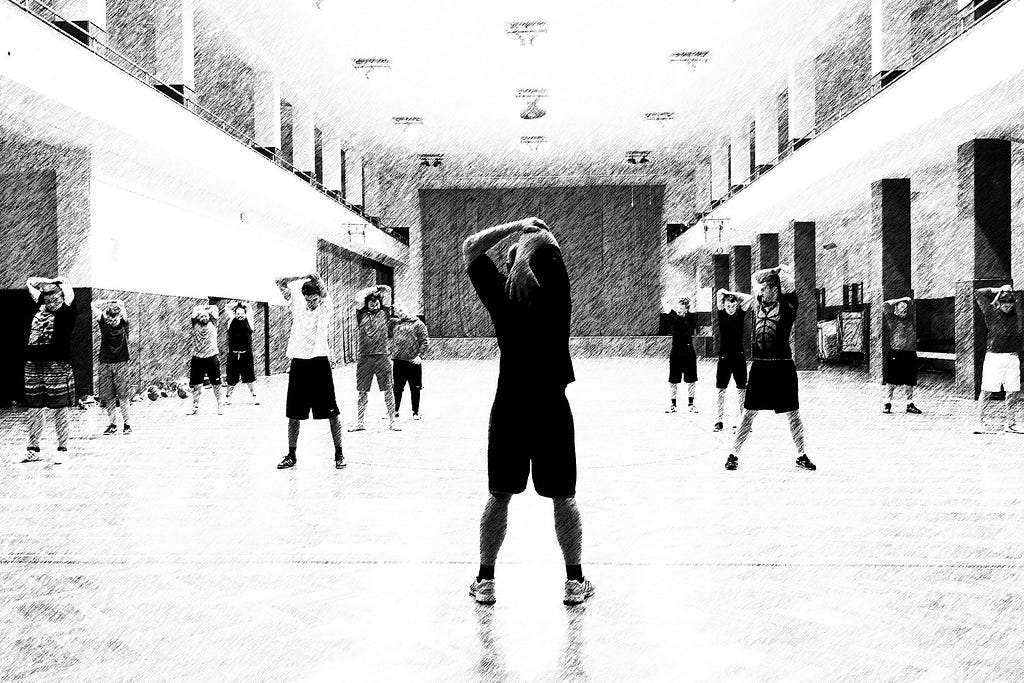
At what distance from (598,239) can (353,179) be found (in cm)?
1105

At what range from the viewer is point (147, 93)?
13.2m

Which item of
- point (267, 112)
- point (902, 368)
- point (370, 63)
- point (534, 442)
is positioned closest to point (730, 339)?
point (902, 368)

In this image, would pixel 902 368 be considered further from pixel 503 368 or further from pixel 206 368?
pixel 206 368

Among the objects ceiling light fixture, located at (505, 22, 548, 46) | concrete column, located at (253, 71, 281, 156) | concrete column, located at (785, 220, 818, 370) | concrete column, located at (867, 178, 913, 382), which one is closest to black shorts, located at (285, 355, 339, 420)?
ceiling light fixture, located at (505, 22, 548, 46)

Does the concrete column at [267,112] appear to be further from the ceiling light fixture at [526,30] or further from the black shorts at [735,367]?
the black shorts at [735,367]

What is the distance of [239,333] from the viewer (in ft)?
46.5

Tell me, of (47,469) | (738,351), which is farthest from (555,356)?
(738,351)

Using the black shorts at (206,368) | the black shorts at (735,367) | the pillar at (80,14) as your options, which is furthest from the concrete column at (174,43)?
the black shorts at (735,367)

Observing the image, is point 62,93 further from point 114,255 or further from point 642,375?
point 642,375

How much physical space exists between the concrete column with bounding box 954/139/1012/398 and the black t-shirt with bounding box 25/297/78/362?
13540 mm

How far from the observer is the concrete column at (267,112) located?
20.6 m

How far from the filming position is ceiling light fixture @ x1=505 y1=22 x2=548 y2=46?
17.4m

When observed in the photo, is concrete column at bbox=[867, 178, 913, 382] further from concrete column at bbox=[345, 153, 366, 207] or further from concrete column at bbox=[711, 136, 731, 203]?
concrete column at bbox=[345, 153, 366, 207]

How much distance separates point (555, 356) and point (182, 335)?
15.8 meters
